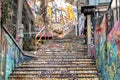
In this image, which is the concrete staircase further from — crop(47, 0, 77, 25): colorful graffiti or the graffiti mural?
crop(47, 0, 77, 25): colorful graffiti

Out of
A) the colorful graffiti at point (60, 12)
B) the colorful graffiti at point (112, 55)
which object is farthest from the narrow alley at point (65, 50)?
the colorful graffiti at point (60, 12)

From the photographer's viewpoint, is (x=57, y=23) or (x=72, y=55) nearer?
(x=72, y=55)

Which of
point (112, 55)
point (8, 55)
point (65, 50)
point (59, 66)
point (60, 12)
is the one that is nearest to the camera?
point (112, 55)

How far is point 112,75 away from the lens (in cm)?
857

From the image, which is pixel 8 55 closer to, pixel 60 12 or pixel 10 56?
pixel 10 56

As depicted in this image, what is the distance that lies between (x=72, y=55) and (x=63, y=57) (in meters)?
0.57

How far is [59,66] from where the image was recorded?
1205 centimetres

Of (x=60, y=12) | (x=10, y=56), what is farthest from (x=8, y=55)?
(x=60, y=12)

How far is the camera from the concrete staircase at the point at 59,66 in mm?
11070

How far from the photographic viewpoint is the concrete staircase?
36.3 ft

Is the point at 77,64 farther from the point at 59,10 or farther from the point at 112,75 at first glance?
the point at 59,10

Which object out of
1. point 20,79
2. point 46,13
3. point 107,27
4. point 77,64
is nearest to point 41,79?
point 20,79

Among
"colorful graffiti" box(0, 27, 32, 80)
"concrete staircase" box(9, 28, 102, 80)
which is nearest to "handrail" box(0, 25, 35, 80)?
"colorful graffiti" box(0, 27, 32, 80)

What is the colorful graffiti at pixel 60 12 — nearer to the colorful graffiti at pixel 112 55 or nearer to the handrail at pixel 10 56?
the handrail at pixel 10 56
